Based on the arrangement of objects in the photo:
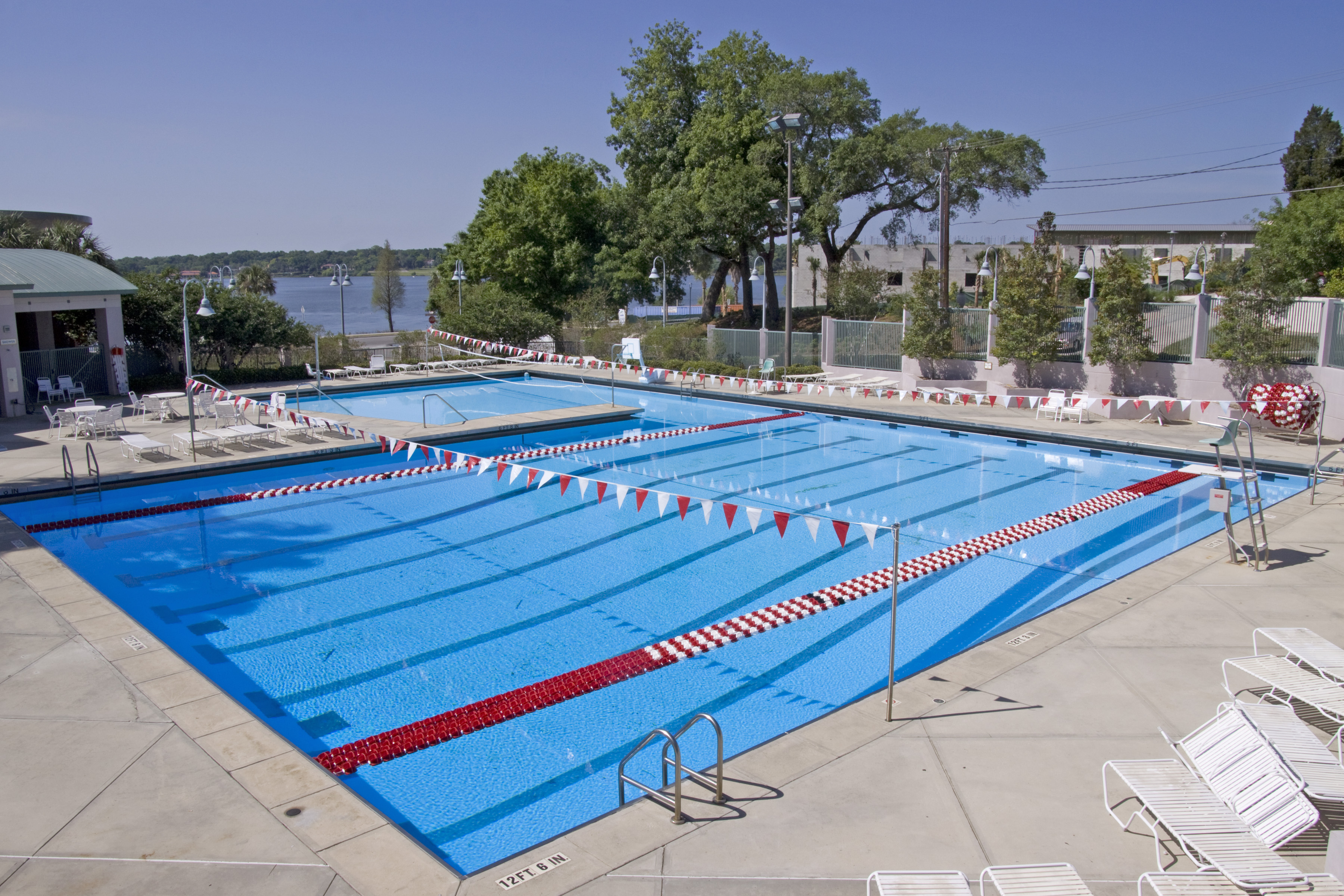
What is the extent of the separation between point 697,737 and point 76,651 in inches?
222

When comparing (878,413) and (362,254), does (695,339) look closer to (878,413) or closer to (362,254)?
(878,413)

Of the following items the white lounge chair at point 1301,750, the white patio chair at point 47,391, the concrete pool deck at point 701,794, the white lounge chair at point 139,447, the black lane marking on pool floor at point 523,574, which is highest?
the white patio chair at point 47,391

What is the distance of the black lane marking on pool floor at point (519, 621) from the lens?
871 centimetres

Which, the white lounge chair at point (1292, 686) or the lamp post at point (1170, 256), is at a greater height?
the lamp post at point (1170, 256)

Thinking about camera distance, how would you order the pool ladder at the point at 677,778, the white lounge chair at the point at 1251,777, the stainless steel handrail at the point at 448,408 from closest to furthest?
the white lounge chair at the point at 1251,777
the pool ladder at the point at 677,778
the stainless steel handrail at the point at 448,408

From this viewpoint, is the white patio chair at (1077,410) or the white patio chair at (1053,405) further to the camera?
the white patio chair at (1053,405)

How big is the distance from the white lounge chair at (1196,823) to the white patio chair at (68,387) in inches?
957

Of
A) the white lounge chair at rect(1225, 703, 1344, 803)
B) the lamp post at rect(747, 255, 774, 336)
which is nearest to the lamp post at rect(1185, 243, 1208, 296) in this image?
the lamp post at rect(747, 255, 774, 336)

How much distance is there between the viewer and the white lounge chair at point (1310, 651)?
258 inches

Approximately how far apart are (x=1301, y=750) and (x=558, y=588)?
7879 millimetres

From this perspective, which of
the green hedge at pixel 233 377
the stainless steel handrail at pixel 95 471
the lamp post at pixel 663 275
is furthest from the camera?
the lamp post at pixel 663 275

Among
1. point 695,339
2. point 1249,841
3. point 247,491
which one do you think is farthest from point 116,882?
point 695,339

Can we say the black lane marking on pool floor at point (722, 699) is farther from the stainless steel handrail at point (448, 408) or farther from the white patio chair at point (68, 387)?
the white patio chair at point (68, 387)

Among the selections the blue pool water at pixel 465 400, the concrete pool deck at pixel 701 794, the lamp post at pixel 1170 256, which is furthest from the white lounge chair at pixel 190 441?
the lamp post at pixel 1170 256
